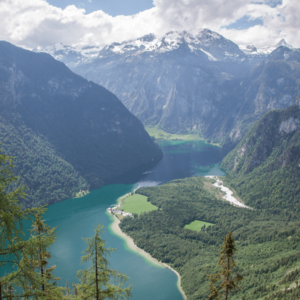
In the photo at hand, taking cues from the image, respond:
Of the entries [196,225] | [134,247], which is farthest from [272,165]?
[134,247]

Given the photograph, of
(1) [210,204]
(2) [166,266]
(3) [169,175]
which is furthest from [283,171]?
(2) [166,266]

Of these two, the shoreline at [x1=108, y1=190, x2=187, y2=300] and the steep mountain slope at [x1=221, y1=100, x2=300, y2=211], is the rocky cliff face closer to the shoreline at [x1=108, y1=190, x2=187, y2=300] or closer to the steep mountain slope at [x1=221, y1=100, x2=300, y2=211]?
the steep mountain slope at [x1=221, y1=100, x2=300, y2=211]

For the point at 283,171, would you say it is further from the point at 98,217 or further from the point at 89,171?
the point at 89,171

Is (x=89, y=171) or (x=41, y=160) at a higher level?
(x=41, y=160)

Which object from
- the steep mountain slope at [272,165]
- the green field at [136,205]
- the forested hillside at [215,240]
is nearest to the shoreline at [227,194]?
the steep mountain slope at [272,165]

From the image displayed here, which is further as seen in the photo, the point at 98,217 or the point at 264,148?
the point at 264,148

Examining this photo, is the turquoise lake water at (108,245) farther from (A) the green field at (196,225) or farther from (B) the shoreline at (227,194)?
(B) the shoreline at (227,194)

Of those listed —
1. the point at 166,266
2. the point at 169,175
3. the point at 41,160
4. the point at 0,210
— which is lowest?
the point at 169,175
